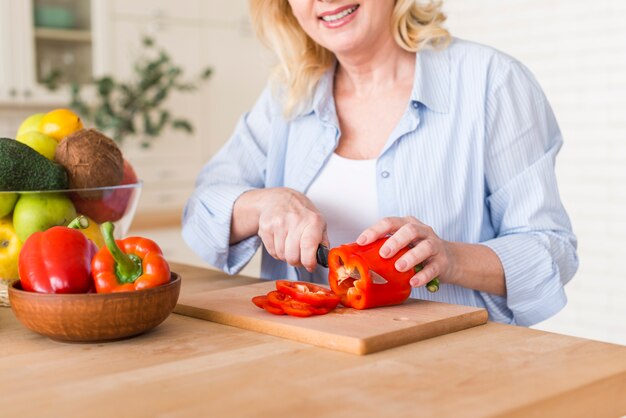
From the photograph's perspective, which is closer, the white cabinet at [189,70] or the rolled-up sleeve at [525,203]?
the rolled-up sleeve at [525,203]

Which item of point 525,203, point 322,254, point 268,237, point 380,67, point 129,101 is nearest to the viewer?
point 322,254

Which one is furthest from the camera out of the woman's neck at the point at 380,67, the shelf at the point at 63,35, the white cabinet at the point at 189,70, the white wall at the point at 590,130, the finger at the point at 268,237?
the white cabinet at the point at 189,70

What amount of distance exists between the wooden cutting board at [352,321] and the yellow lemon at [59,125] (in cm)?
35

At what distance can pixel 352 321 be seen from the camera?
3.87ft

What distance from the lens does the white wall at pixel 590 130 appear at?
3.55m

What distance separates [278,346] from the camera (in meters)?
1.10

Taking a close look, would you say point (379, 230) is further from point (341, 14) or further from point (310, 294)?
point (341, 14)

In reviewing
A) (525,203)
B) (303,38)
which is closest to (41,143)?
(303,38)

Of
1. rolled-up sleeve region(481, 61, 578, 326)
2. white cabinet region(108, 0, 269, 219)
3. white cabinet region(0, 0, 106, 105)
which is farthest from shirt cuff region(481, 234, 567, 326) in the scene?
white cabinet region(0, 0, 106, 105)

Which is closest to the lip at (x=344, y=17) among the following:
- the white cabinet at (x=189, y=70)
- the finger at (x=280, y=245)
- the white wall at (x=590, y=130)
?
the finger at (x=280, y=245)

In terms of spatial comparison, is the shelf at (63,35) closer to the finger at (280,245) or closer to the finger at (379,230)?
the finger at (280,245)

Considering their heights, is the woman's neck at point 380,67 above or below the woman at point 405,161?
above

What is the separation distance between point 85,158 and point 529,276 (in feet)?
2.76

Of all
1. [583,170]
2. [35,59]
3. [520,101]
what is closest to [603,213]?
[583,170]
